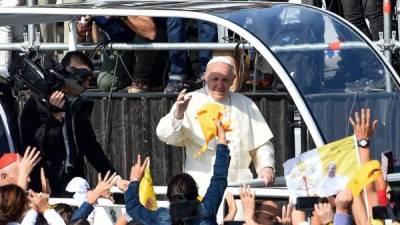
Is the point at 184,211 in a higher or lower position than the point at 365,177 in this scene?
lower

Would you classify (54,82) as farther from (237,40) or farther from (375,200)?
(375,200)

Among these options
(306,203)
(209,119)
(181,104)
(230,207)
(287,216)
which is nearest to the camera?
(306,203)

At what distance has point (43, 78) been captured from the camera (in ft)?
38.0

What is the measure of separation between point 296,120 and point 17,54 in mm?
2136

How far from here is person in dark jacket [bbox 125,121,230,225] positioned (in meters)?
9.34

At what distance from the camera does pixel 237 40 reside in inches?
494

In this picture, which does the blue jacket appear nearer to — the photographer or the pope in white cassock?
the pope in white cassock

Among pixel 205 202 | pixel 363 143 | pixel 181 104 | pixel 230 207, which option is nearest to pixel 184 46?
pixel 181 104

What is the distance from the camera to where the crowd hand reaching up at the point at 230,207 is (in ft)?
32.4

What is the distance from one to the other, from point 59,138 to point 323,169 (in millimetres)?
2647

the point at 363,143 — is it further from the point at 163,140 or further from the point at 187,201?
the point at 163,140

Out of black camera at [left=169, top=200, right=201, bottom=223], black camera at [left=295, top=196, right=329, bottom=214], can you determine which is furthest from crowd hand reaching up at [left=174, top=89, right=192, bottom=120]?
black camera at [left=295, top=196, right=329, bottom=214]

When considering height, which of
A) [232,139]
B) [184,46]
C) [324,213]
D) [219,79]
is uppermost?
[184,46]

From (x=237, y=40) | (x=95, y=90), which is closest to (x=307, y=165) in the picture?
(x=237, y=40)
